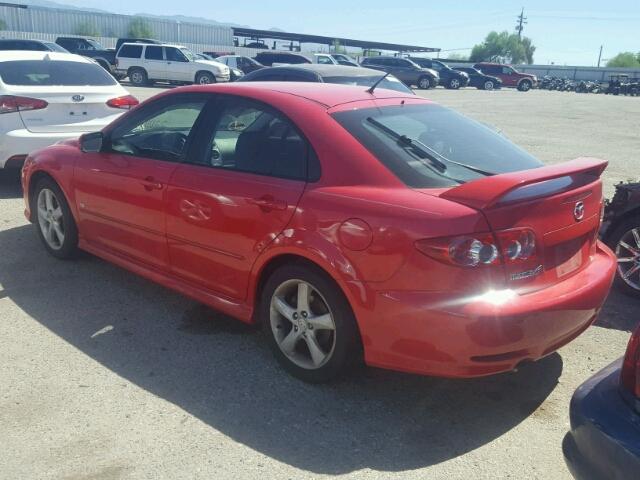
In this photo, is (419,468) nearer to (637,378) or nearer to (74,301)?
(637,378)

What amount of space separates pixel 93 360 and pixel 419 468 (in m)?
2.06

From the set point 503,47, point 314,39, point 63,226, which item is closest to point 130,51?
point 63,226

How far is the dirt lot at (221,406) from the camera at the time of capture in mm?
2932

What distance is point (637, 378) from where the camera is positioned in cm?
221

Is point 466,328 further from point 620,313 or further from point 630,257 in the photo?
point 630,257

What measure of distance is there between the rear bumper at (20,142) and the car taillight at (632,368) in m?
6.90

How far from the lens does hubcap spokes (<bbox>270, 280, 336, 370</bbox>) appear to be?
11.5ft

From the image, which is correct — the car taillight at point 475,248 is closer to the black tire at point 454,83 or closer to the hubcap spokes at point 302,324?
the hubcap spokes at point 302,324

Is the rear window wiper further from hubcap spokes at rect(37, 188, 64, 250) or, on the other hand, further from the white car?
the white car

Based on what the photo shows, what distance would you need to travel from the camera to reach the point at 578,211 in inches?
131

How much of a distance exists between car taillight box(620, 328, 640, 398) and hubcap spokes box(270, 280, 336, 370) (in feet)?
4.85

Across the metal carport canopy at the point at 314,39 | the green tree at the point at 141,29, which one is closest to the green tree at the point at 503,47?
the metal carport canopy at the point at 314,39

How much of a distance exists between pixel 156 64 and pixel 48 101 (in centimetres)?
2412

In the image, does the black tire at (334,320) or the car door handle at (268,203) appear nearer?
the black tire at (334,320)
